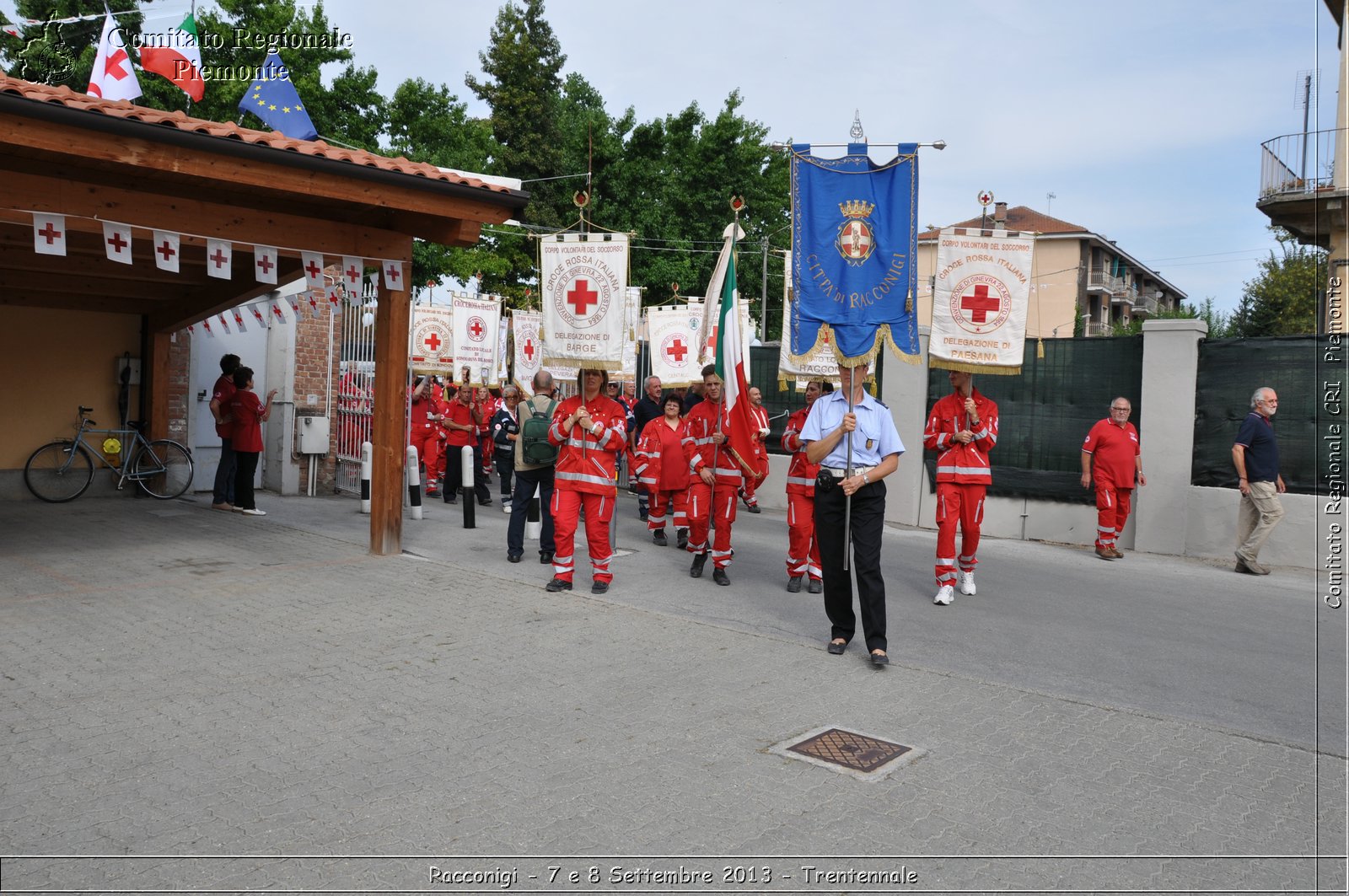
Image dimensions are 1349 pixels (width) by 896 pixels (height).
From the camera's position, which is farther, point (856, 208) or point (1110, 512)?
point (1110, 512)

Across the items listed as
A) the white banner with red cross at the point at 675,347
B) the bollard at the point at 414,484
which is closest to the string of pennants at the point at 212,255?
the bollard at the point at 414,484

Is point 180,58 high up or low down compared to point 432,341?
up

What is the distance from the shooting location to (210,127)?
310 inches

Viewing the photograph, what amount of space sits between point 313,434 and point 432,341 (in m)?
3.01

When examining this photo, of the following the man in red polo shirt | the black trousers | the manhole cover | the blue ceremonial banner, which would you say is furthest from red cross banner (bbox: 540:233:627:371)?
the man in red polo shirt

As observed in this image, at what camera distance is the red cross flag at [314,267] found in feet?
31.7

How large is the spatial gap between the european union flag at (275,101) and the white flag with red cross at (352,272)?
3.10 m

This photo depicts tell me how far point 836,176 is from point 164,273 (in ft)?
27.7

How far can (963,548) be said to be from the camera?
9008mm

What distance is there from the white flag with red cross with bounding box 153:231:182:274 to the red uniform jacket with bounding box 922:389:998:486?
684cm

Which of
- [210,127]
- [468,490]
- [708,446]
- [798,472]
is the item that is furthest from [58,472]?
[798,472]

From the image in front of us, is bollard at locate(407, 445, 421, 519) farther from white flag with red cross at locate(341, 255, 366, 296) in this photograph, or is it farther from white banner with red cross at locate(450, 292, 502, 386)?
white banner with red cross at locate(450, 292, 502, 386)

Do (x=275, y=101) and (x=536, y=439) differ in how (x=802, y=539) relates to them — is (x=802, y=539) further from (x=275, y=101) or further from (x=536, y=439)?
(x=275, y=101)

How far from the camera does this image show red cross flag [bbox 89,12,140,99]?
11578 mm
